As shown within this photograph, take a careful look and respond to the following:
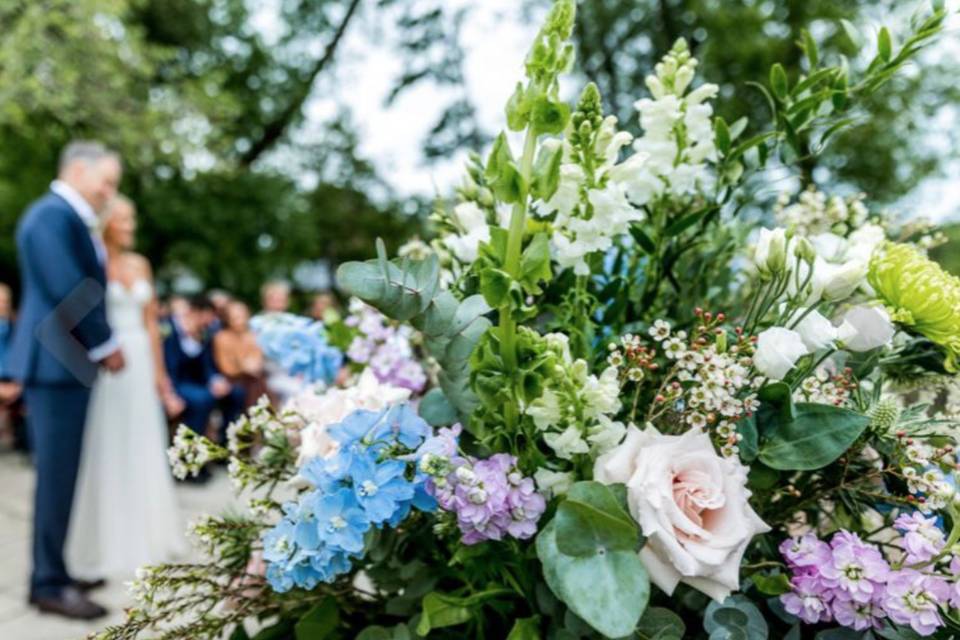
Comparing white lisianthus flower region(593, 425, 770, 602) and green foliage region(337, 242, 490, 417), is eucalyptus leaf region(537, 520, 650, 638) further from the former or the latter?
green foliage region(337, 242, 490, 417)

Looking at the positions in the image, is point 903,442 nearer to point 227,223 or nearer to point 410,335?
point 410,335

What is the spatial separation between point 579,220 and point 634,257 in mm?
236

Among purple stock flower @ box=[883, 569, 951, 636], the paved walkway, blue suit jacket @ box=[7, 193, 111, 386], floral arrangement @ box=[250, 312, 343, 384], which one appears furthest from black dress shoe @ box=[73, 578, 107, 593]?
purple stock flower @ box=[883, 569, 951, 636]

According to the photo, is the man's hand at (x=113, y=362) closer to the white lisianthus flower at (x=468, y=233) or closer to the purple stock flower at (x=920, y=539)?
the white lisianthus flower at (x=468, y=233)

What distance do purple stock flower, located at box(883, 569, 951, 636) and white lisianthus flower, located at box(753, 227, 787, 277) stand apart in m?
0.28

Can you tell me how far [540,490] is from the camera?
724 mm

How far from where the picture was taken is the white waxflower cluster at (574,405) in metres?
0.67

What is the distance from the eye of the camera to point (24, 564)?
3.81m

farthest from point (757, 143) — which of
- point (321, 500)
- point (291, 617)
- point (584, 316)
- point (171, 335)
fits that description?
point (171, 335)

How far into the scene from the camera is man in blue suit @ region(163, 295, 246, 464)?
21.0 feet

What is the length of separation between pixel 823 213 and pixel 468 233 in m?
0.48

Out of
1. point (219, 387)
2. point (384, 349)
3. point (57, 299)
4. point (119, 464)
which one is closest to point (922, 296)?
point (384, 349)

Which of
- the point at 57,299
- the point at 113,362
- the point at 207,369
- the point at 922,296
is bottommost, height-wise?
the point at 207,369

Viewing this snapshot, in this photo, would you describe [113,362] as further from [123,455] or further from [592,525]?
[592,525]
